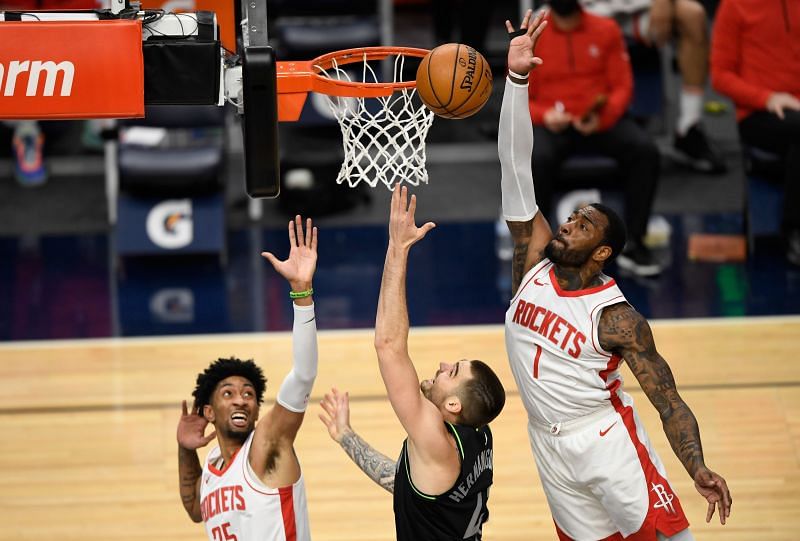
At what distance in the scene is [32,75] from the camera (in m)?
3.90

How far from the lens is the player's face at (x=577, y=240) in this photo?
4926mm

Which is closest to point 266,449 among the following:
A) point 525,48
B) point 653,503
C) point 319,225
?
point 653,503

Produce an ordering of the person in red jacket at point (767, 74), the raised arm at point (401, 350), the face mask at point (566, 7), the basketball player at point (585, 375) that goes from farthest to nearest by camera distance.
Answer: the face mask at point (566, 7)
the person in red jacket at point (767, 74)
the basketball player at point (585, 375)
the raised arm at point (401, 350)

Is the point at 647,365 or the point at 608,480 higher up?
the point at 647,365

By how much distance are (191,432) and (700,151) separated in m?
6.43

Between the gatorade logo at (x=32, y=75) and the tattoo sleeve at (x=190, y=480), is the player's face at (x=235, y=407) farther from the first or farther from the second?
the gatorade logo at (x=32, y=75)

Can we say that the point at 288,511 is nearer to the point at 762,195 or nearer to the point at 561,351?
the point at 561,351

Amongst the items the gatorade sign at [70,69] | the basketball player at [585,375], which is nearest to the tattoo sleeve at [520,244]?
the basketball player at [585,375]

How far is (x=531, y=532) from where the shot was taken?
5945mm

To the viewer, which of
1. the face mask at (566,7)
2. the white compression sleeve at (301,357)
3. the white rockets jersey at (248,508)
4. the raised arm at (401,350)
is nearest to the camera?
the raised arm at (401,350)

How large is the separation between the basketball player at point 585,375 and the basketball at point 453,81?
19 centimetres

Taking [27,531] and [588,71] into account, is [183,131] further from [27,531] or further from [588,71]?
[27,531]

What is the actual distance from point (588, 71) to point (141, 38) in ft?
17.6

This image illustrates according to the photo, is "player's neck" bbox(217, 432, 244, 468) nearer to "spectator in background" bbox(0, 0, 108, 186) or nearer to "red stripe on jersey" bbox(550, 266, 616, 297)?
"red stripe on jersey" bbox(550, 266, 616, 297)
